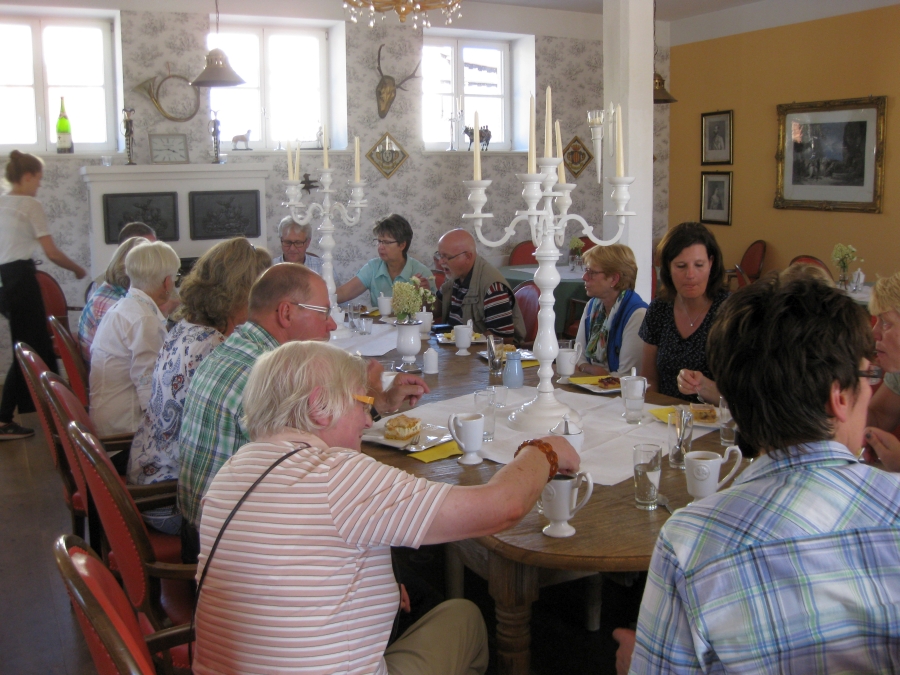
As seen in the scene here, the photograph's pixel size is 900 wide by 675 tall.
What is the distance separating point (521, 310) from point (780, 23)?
481cm

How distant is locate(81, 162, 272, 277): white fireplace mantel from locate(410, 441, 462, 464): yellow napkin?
4.72 metres

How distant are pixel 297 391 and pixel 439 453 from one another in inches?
31.7

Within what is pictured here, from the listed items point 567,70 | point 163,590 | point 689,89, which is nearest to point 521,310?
point 163,590

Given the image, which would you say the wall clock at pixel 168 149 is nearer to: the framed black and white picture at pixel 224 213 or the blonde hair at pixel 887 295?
the framed black and white picture at pixel 224 213

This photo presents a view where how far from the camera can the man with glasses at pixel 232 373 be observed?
2029mm

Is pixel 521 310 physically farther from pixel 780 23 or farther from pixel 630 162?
pixel 780 23

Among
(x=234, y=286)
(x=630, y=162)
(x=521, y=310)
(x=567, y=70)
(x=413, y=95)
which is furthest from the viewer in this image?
(x=567, y=70)

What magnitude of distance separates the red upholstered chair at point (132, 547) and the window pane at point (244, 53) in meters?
5.74

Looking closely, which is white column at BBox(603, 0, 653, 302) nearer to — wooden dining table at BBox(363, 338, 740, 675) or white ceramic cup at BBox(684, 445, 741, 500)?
wooden dining table at BBox(363, 338, 740, 675)

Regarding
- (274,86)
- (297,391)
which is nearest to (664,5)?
(274,86)

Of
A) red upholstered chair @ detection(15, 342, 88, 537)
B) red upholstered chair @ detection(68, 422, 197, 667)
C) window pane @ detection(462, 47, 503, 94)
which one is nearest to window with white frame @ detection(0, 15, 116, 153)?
window pane @ detection(462, 47, 503, 94)

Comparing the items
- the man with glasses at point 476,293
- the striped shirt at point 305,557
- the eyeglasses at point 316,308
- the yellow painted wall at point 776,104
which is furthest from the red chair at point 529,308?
the yellow painted wall at point 776,104

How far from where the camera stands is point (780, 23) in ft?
24.8

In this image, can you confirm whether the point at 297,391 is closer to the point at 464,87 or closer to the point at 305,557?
the point at 305,557
